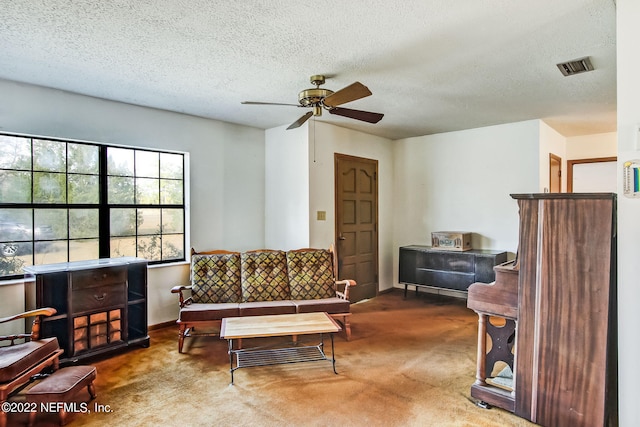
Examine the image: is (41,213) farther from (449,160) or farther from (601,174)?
(601,174)

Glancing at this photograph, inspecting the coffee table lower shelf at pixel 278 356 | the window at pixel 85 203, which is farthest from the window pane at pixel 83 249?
the coffee table lower shelf at pixel 278 356

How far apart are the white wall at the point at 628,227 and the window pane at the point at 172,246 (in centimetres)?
424

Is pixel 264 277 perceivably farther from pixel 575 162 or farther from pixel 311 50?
pixel 575 162

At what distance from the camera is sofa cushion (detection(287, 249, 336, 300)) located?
418 centimetres

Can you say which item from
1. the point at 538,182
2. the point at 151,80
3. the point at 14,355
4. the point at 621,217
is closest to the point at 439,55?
the point at 621,217

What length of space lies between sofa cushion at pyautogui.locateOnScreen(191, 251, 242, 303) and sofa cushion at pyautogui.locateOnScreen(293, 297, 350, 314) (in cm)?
74

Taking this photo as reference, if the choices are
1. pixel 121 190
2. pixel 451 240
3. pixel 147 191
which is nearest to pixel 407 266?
pixel 451 240

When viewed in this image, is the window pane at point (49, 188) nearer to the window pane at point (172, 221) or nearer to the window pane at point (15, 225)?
the window pane at point (15, 225)

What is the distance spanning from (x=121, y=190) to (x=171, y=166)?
655 millimetres

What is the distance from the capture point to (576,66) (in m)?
3.00

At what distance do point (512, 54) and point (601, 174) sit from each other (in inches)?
163

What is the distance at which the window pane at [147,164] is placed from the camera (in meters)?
4.21

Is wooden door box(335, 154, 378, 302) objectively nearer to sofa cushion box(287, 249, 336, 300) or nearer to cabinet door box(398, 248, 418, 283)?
cabinet door box(398, 248, 418, 283)

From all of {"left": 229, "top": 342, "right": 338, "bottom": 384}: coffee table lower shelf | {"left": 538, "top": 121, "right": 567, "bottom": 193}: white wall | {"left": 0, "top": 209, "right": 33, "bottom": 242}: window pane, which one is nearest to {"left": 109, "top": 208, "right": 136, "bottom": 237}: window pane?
{"left": 0, "top": 209, "right": 33, "bottom": 242}: window pane
